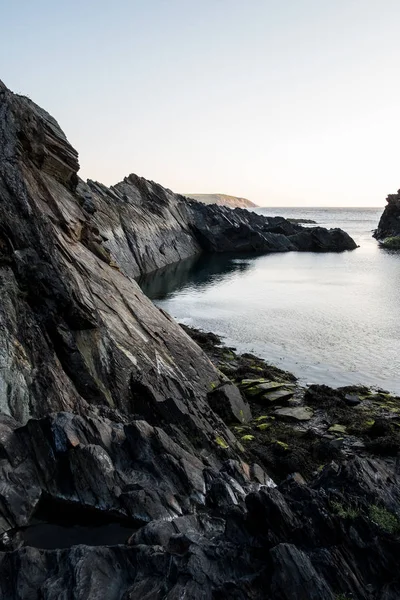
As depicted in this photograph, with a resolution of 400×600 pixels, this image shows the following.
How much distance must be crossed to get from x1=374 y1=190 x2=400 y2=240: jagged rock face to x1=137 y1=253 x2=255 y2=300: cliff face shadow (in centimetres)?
6798

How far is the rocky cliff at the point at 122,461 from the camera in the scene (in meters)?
12.7

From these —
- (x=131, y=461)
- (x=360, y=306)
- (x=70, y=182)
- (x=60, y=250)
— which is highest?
(x=70, y=182)

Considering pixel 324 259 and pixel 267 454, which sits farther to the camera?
pixel 324 259

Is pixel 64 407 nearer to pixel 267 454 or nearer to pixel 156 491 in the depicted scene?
pixel 156 491

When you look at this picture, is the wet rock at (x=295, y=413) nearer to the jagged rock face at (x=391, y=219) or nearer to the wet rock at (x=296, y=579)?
the wet rock at (x=296, y=579)

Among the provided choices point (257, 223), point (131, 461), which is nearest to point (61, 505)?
point (131, 461)

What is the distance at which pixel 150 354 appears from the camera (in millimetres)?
30328

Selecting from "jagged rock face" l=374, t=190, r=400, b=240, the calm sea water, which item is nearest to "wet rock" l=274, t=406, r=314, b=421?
the calm sea water

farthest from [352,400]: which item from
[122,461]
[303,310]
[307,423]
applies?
[303,310]

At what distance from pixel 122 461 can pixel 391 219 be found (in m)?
182

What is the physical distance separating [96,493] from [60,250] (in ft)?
51.0

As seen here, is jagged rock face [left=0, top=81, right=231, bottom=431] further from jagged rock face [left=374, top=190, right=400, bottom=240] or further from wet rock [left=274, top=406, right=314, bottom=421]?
jagged rock face [left=374, top=190, right=400, bottom=240]

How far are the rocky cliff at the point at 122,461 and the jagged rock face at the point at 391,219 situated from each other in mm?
154638

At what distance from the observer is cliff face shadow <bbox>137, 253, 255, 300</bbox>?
88.1 meters
